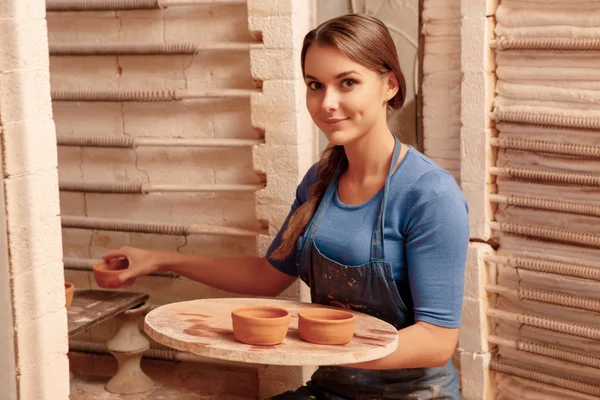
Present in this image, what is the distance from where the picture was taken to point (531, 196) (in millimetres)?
2994

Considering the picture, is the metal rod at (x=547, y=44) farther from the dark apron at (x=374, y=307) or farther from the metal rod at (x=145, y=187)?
the metal rod at (x=145, y=187)

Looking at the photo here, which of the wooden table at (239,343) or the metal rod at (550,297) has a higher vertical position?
the wooden table at (239,343)

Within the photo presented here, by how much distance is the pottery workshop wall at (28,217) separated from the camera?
1.97 meters

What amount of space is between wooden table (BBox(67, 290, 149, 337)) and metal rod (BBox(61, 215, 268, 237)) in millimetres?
265

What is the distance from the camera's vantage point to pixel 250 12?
3059 mm

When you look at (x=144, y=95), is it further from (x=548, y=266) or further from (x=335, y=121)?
(x=548, y=266)

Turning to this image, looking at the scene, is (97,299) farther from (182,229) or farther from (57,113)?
(57,113)

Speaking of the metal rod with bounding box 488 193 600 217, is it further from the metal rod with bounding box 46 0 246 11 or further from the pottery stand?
the pottery stand

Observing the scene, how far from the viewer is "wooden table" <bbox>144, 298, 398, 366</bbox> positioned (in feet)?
6.20

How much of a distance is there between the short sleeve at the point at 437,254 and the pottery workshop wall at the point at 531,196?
0.77 metres

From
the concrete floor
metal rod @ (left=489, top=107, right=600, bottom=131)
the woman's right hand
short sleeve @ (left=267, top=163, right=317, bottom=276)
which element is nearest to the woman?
short sleeve @ (left=267, top=163, right=317, bottom=276)

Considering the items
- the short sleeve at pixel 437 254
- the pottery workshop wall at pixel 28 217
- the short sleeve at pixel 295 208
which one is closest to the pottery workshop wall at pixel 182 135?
the short sleeve at pixel 295 208

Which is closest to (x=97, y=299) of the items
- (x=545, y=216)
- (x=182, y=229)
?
(x=182, y=229)

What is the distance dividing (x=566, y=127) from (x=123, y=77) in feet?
5.64
